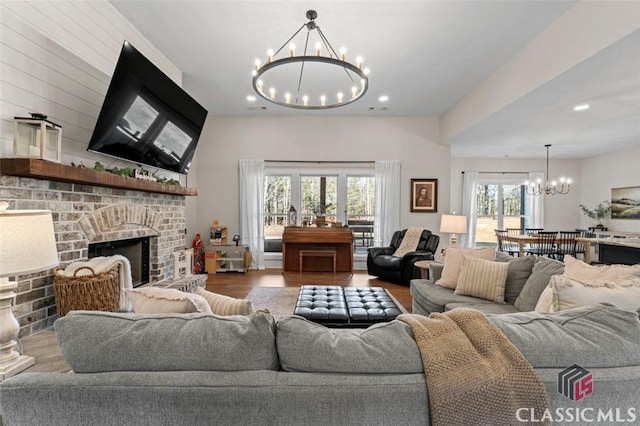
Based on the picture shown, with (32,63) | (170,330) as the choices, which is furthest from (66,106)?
(170,330)

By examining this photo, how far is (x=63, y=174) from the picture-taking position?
6.70 feet

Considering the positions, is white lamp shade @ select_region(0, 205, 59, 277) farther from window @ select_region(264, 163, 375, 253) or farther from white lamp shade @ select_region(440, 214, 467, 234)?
window @ select_region(264, 163, 375, 253)

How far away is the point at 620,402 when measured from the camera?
2.98 ft

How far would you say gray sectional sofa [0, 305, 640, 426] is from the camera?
85 centimetres

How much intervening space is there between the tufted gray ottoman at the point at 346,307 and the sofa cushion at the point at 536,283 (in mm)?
889

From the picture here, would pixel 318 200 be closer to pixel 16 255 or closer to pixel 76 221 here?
pixel 76 221

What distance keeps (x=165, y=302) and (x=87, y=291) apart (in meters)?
1.34

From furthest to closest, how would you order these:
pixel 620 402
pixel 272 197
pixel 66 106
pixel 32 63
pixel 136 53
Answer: pixel 272 197 → pixel 136 53 → pixel 66 106 → pixel 32 63 → pixel 620 402

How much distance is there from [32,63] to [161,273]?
2293 millimetres

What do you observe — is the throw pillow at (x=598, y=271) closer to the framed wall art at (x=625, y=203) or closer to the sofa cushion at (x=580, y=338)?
the sofa cushion at (x=580, y=338)

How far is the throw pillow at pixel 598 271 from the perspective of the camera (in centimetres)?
173

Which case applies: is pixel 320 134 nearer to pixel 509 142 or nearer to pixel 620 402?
pixel 509 142

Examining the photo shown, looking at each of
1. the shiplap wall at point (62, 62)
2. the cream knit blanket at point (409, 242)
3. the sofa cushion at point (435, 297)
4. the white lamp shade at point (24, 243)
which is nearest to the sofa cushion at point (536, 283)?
the sofa cushion at point (435, 297)

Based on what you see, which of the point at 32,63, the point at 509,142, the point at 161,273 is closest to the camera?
the point at 32,63
